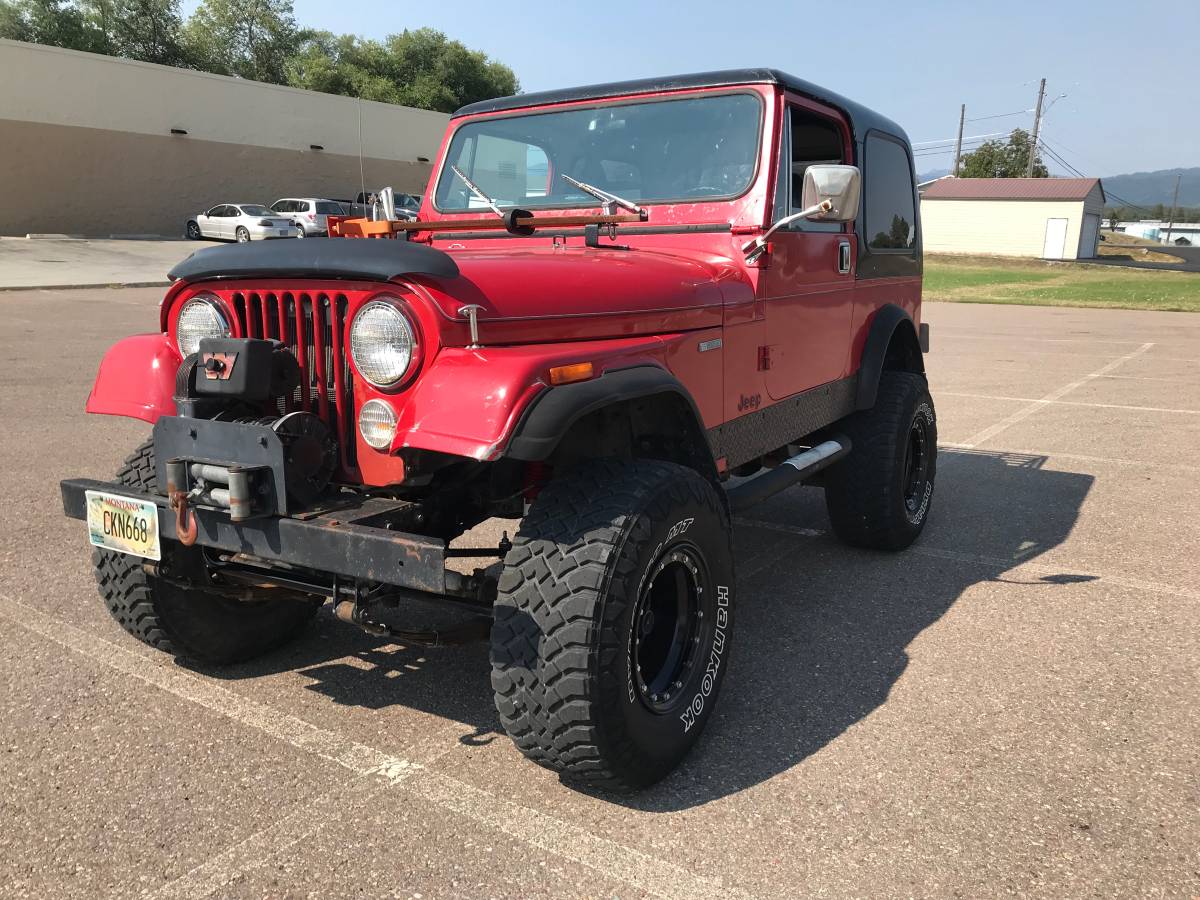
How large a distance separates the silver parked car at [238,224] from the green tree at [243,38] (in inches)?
1106

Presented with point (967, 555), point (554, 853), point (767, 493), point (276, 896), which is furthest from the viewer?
point (967, 555)

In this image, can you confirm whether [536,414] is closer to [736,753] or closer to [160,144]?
[736,753]

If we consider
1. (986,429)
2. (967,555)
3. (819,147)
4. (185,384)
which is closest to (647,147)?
(819,147)

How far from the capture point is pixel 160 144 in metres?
30.8

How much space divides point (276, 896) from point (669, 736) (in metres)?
1.11

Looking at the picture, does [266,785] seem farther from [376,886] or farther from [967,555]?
[967,555]

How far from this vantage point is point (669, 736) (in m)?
2.75

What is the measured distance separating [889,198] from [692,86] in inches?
64.5

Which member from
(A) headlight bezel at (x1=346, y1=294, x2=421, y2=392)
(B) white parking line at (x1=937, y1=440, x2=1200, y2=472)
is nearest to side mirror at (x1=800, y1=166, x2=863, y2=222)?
(A) headlight bezel at (x1=346, y1=294, x2=421, y2=392)

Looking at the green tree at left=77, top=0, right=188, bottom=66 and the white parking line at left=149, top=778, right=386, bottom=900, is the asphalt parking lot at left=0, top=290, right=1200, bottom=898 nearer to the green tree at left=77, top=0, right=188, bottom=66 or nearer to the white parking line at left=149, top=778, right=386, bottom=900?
the white parking line at left=149, top=778, right=386, bottom=900

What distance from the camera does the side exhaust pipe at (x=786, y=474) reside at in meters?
3.61

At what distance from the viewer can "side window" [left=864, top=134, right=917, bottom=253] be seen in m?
4.77

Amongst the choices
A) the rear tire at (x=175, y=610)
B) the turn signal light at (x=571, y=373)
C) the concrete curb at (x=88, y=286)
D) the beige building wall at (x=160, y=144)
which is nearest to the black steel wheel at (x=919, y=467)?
the turn signal light at (x=571, y=373)

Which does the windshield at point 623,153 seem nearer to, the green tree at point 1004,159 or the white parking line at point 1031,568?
the white parking line at point 1031,568
